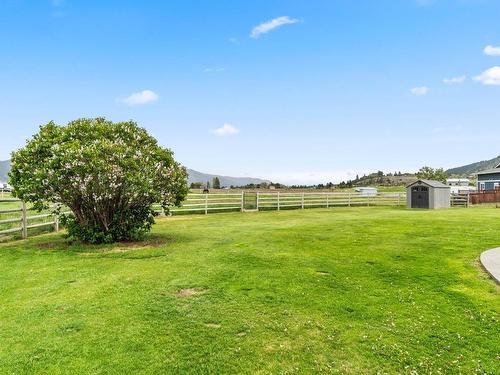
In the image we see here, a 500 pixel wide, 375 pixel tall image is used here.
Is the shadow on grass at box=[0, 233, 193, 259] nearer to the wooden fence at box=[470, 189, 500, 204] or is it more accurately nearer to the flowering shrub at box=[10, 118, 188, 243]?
the flowering shrub at box=[10, 118, 188, 243]

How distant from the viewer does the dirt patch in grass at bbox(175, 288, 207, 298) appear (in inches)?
235

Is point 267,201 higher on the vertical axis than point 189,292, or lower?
higher

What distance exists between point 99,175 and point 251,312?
22.3 ft

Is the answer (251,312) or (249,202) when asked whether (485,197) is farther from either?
(251,312)

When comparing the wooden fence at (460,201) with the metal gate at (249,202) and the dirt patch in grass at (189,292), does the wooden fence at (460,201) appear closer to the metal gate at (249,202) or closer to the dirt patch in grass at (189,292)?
the metal gate at (249,202)

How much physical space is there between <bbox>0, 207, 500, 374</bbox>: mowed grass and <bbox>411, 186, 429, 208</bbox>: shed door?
21289 mm

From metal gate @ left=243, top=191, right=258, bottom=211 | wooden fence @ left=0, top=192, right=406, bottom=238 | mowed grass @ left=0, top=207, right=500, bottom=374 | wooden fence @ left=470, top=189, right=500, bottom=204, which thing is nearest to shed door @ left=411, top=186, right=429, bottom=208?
wooden fence @ left=0, top=192, right=406, bottom=238

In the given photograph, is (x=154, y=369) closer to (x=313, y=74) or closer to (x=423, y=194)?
(x=313, y=74)

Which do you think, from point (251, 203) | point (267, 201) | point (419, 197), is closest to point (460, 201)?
point (419, 197)

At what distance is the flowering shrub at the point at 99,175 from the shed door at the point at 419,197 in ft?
77.7

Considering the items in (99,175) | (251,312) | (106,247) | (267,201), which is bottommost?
(251,312)

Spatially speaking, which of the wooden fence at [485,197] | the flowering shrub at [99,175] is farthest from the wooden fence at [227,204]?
the wooden fence at [485,197]

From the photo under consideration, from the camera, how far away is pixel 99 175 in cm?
1008

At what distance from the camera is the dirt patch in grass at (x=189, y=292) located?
597 cm
